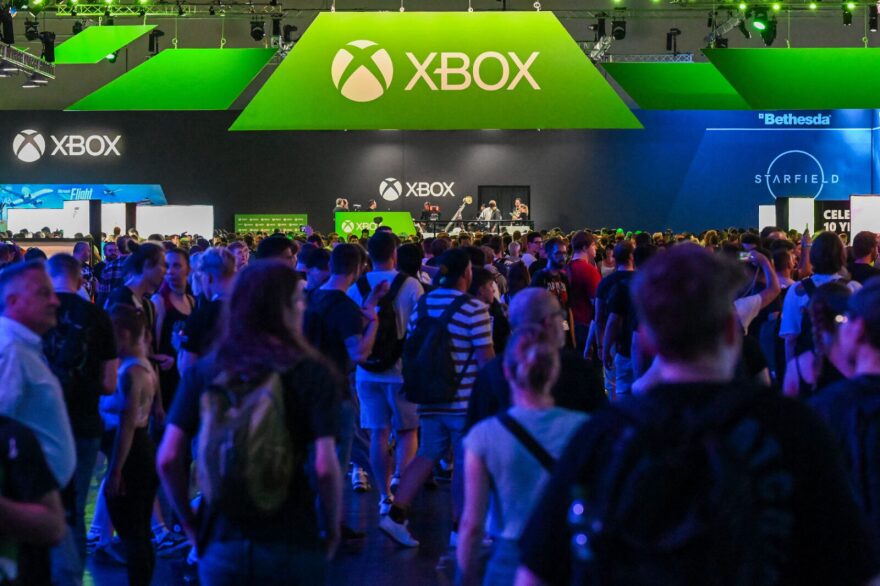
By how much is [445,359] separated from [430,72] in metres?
7.72

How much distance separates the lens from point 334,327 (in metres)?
5.49

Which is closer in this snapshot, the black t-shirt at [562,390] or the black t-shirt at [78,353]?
the black t-shirt at [562,390]

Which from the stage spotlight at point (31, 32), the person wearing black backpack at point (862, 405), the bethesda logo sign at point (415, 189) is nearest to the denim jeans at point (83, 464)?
the person wearing black backpack at point (862, 405)

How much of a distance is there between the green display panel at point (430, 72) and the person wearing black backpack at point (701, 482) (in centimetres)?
1111

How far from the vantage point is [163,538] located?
19.4 ft

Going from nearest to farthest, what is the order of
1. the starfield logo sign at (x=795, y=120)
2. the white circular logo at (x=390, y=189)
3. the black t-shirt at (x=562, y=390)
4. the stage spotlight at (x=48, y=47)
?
the black t-shirt at (x=562, y=390)
the stage spotlight at (x=48, y=47)
the starfield logo sign at (x=795, y=120)
the white circular logo at (x=390, y=189)

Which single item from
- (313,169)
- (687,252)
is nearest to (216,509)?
(687,252)

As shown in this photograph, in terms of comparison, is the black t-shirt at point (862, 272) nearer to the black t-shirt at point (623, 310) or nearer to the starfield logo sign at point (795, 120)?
the black t-shirt at point (623, 310)

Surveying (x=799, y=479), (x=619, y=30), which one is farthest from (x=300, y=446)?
(x=619, y=30)

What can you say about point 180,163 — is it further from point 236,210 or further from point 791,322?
point 791,322

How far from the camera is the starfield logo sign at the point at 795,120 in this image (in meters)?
28.2

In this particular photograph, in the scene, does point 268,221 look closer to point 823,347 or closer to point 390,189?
point 390,189

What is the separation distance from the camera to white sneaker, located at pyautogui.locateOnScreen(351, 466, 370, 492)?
7539 mm

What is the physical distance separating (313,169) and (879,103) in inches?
663
